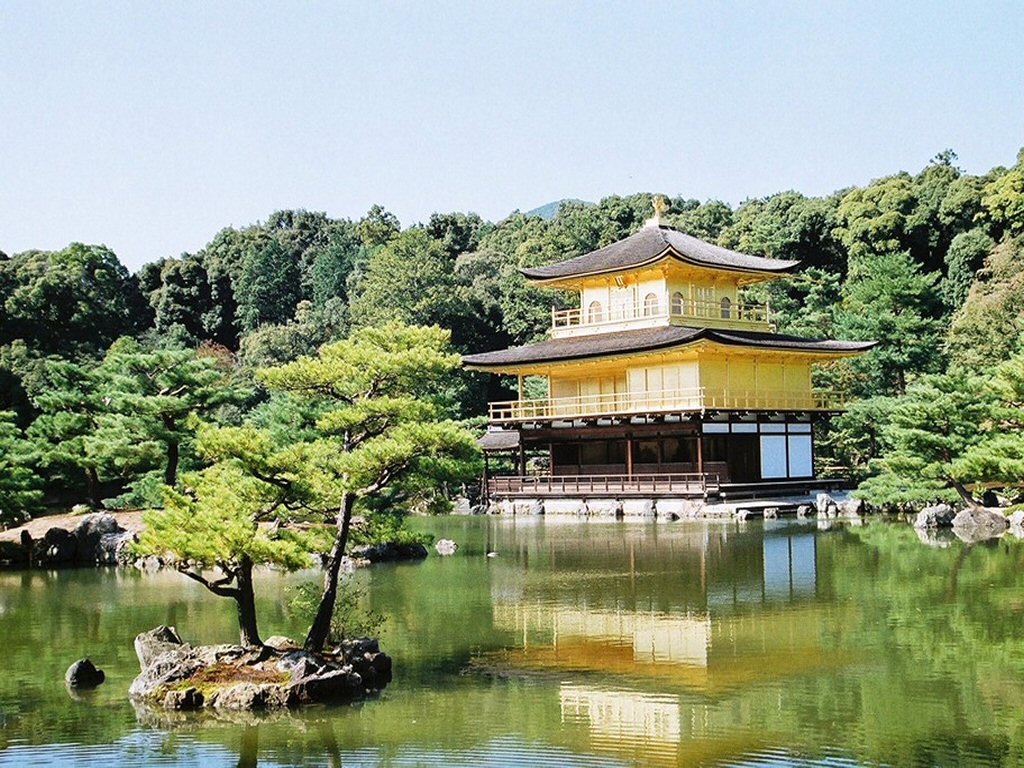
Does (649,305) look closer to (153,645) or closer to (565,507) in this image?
(565,507)

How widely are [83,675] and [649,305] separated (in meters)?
26.4

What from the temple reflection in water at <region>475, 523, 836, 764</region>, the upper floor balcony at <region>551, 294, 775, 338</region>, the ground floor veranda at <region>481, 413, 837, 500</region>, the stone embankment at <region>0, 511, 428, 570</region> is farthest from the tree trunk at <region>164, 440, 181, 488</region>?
the upper floor balcony at <region>551, 294, 775, 338</region>

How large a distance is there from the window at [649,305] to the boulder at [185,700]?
2689 centimetres

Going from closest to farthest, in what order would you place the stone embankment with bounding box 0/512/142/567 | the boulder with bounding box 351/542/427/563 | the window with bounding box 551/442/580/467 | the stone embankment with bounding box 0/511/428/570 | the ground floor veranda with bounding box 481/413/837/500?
the boulder with bounding box 351/542/427/563, the stone embankment with bounding box 0/511/428/570, the stone embankment with bounding box 0/512/142/567, the ground floor veranda with bounding box 481/413/837/500, the window with bounding box 551/442/580/467

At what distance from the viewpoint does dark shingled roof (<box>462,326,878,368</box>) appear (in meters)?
32.8

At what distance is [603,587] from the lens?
674 inches

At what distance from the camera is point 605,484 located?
33938mm

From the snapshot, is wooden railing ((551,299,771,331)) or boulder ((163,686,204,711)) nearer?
boulder ((163,686,204,711))

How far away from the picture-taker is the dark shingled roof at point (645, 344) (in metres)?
32.8

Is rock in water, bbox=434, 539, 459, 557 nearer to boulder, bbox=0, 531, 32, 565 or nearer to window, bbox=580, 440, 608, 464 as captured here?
boulder, bbox=0, 531, 32, 565

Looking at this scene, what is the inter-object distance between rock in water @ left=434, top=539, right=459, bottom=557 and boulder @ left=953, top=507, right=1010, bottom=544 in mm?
9297

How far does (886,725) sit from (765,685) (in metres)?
1.57

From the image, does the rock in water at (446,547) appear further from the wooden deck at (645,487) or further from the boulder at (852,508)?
the boulder at (852,508)

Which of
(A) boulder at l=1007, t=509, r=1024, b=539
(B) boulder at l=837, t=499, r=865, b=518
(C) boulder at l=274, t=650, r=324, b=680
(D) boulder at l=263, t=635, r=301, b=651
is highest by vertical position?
(B) boulder at l=837, t=499, r=865, b=518
